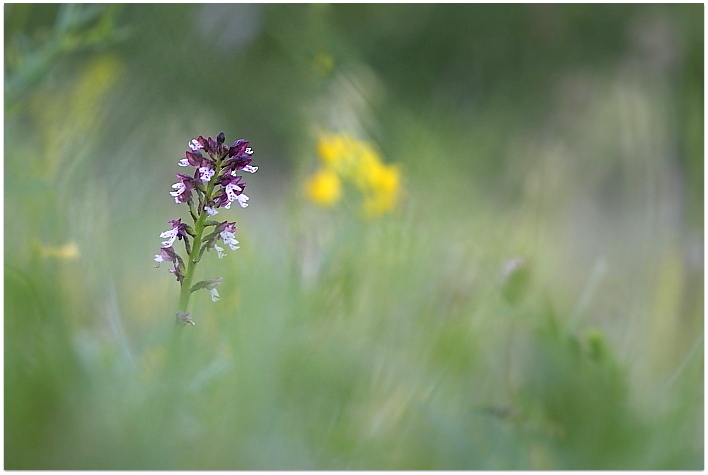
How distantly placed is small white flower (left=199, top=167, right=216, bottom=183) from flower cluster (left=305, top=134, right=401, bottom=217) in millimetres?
135

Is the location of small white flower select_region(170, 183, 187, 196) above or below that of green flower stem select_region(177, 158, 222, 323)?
above

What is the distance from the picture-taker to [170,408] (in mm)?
334

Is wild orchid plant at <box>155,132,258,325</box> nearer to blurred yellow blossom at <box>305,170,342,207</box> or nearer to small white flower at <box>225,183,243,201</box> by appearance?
small white flower at <box>225,183,243,201</box>

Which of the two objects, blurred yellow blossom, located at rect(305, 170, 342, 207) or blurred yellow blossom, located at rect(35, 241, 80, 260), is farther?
blurred yellow blossom, located at rect(305, 170, 342, 207)

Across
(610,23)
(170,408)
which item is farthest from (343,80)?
(610,23)

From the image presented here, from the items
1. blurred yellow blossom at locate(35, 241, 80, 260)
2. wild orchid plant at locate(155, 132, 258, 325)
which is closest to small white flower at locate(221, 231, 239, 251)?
wild orchid plant at locate(155, 132, 258, 325)

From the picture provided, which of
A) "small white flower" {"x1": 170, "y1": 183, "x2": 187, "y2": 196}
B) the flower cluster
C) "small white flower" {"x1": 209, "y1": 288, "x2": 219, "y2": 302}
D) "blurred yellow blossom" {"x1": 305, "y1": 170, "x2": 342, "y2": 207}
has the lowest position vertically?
"small white flower" {"x1": 209, "y1": 288, "x2": 219, "y2": 302}

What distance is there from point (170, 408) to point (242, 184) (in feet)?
0.48

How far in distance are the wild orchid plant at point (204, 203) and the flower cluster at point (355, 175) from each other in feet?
0.39

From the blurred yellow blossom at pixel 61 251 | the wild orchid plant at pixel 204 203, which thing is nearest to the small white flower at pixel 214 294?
the wild orchid plant at pixel 204 203

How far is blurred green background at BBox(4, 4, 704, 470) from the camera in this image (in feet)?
1.17

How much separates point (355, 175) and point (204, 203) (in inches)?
9.0

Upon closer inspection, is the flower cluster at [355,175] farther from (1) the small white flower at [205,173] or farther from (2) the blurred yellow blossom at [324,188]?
(1) the small white flower at [205,173]

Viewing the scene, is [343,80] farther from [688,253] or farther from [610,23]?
[610,23]
